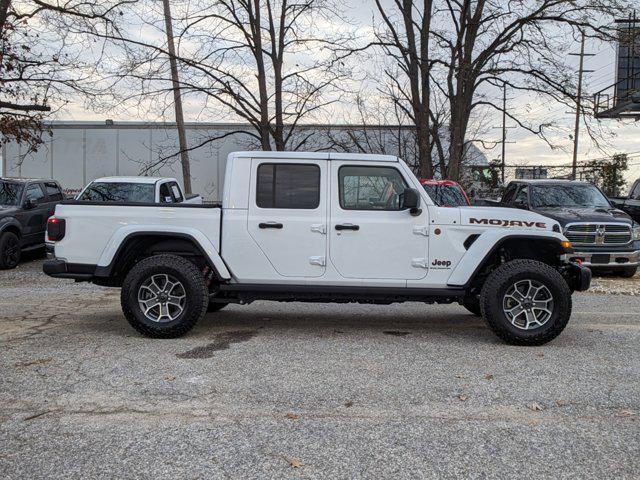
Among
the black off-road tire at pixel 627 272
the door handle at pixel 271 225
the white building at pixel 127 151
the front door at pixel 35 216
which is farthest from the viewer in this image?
the white building at pixel 127 151

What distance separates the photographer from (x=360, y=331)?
708cm

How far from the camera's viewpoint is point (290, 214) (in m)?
6.58

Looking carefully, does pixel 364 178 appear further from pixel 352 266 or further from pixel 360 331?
pixel 360 331

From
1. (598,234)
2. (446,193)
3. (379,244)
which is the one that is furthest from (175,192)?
(598,234)

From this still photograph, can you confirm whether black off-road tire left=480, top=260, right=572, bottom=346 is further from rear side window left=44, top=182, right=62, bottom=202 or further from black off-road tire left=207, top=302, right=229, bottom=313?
rear side window left=44, top=182, right=62, bottom=202

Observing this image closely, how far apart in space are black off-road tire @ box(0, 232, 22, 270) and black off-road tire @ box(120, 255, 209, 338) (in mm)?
7423

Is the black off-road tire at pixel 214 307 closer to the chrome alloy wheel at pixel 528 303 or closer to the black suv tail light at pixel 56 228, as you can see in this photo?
the black suv tail light at pixel 56 228

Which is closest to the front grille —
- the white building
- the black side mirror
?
the black side mirror

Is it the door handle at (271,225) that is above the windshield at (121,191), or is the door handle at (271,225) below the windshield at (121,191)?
below

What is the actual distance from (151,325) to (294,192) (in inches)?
78.7

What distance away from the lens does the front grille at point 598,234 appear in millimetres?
11508

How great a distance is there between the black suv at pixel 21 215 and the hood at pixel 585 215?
34.5 feet

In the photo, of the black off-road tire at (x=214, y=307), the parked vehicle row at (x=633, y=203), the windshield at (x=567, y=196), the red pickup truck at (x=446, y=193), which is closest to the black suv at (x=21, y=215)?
the black off-road tire at (x=214, y=307)

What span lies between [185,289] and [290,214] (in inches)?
51.7
